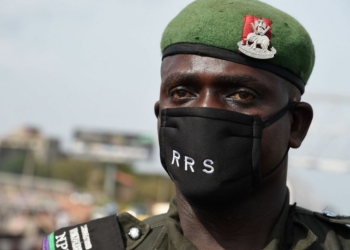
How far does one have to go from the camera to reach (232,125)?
102 inches

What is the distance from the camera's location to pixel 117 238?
2.91m

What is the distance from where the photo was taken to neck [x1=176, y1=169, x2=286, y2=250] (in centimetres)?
273

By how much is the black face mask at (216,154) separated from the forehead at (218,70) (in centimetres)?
13

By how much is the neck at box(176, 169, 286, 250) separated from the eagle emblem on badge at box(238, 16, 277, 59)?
46 cm

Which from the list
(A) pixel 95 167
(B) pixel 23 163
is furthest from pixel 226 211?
(B) pixel 23 163

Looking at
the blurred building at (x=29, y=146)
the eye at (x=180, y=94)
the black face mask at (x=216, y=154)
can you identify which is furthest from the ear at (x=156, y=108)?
the blurred building at (x=29, y=146)

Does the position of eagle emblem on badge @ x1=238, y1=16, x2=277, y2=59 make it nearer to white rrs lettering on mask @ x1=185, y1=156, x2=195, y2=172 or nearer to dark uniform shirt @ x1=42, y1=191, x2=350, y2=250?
white rrs lettering on mask @ x1=185, y1=156, x2=195, y2=172

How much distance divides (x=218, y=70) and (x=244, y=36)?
0.50ft

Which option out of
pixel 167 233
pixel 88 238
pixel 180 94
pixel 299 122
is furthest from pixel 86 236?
pixel 299 122

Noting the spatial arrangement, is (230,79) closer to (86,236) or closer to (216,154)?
(216,154)

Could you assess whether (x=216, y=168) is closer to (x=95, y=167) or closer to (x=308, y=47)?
(x=308, y=47)

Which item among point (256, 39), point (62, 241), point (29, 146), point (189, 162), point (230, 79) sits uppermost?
point (256, 39)

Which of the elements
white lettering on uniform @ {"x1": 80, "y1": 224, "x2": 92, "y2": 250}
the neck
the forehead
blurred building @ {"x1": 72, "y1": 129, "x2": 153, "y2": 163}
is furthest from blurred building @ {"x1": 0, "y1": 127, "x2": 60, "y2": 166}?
the forehead

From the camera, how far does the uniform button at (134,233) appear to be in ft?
9.61
